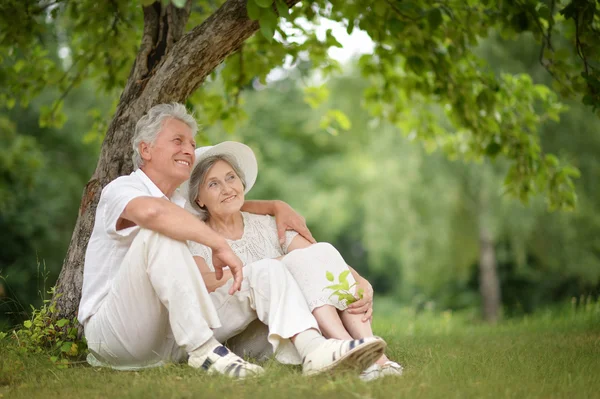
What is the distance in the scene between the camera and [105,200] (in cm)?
348

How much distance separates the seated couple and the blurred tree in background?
655mm

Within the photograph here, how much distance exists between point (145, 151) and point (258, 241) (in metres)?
0.88

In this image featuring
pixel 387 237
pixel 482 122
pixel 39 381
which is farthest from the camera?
pixel 387 237

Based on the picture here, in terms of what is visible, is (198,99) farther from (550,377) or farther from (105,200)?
(550,377)

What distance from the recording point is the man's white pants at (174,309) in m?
3.18

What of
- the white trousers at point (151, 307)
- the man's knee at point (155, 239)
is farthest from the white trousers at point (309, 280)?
the man's knee at point (155, 239)

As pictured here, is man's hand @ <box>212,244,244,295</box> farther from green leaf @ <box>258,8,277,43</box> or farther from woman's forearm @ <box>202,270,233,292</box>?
green leaf @ <box>258,8,277,43</box>

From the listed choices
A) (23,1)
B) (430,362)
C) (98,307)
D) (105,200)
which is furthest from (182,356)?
(23,1)

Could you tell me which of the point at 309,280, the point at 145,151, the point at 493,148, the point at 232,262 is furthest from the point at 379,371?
the point at 493,148

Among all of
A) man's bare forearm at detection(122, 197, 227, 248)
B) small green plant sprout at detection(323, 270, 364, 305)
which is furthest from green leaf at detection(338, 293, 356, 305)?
man's bare forearm at detection(122, 197, 227, 248)

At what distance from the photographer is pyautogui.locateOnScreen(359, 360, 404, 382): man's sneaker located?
3.09m

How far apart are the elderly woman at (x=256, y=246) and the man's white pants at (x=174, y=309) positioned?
12 cm

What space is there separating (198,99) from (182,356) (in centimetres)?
377

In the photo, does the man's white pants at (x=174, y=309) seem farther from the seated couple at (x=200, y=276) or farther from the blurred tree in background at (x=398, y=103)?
the blurred tree in background at (x=398, y=103)
